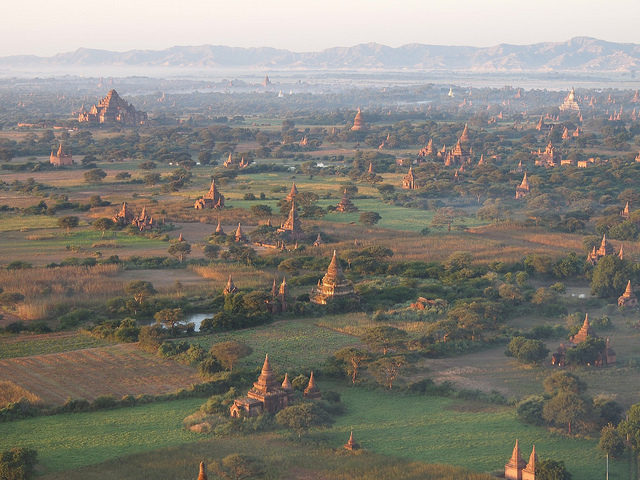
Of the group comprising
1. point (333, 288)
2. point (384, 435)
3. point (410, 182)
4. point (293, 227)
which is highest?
point (293, 227)

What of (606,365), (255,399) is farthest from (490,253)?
(255,399)

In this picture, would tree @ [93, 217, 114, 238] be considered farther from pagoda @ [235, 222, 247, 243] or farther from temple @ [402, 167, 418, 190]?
temple @ [402, 167, 418, 190]

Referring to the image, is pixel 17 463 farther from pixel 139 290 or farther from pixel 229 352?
pixel 139 290

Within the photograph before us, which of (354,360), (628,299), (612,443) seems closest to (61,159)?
(628,299)

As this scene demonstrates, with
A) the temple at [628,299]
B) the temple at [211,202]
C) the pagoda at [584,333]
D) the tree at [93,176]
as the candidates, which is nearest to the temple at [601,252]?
the temple at [628,299]

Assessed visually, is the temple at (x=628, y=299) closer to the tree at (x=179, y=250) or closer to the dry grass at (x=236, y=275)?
the dry grass at (x=236, y=275)

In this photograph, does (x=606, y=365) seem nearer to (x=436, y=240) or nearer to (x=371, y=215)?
(x=436, y=240)
